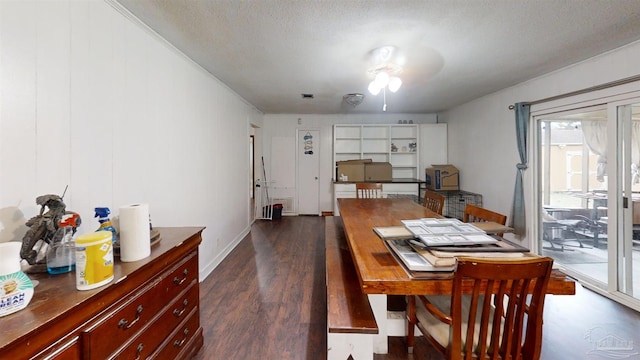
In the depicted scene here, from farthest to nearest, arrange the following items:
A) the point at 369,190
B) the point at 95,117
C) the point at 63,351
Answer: the point at 369,190 < the point at 95,117 < the point at 63,351

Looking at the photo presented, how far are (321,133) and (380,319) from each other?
4.74 meters

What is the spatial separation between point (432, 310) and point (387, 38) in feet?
6.68

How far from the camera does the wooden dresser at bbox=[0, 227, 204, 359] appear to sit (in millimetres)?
779

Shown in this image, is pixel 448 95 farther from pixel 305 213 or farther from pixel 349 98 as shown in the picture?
pixel 305 213

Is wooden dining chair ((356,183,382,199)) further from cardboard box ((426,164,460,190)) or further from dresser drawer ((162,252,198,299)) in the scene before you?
dresser drawer ((162,252,198,299))

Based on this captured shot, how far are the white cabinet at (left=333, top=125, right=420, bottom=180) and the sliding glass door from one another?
258cm

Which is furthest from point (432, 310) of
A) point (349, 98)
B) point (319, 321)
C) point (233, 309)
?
point (349, 98)

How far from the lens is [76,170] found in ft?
4.78

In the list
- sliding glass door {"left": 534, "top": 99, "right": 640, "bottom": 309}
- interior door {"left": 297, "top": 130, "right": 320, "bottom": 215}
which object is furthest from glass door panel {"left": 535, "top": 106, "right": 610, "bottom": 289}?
interior door {"left": 297, "top": 130, "right": 320, "bottom": 215}

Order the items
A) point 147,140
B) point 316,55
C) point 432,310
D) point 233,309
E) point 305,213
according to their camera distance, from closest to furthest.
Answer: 1. point 432,310
2. point 147,140
3. point 233,309
4. point 316,55
5. point 305,213

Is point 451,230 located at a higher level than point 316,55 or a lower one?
lower

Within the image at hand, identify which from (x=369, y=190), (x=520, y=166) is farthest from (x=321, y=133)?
(x=520, y=166)

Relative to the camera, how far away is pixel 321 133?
6.03 metres

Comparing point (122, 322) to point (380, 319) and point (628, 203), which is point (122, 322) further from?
point (628, 203)
